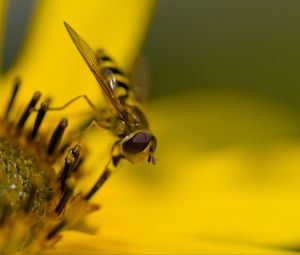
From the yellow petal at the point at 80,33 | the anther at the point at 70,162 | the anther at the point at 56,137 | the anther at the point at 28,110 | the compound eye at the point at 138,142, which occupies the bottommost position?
the anther at the point at 70,162

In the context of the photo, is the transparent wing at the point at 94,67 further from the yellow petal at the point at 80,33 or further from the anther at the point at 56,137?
the yellow petal at the point at 80,33

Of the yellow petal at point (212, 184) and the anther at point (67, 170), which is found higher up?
the yellow petal at point (212, 184)

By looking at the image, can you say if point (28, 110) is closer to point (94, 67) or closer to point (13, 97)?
point (13, 97)

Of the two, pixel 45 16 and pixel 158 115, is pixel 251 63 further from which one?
pixel 45 16

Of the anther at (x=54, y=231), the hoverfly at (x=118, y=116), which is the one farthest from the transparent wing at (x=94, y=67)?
the anther at (x=54, y=231)

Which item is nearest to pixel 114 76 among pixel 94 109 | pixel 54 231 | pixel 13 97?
pixel 94 109

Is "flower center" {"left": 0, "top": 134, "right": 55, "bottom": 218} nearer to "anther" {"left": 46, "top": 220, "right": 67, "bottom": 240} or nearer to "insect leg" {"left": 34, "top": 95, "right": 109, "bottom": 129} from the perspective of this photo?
"anther" {"left": 46, "top": 220, "right": 67, "bottom": 240}
